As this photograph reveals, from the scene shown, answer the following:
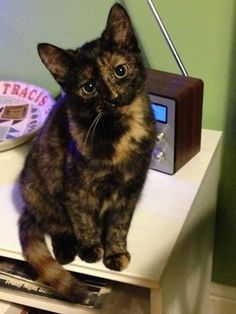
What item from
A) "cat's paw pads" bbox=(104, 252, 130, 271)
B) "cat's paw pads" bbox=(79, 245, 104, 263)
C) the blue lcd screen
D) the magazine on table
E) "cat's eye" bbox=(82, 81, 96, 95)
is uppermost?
"cat's eye" bbox=(82, 81, 96, 95)

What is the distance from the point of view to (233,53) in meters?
1.12

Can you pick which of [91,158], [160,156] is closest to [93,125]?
[91,158]

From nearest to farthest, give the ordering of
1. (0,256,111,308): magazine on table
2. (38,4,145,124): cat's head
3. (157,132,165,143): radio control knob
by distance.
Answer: (38,4,145,124): cat's head → (0,256,111,308): magazine on table → (157,132,165,143): radio control knob

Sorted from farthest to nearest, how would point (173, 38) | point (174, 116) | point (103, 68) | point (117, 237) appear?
point (173, 38), point (174, 116), point (117, 237), point (103, 68)

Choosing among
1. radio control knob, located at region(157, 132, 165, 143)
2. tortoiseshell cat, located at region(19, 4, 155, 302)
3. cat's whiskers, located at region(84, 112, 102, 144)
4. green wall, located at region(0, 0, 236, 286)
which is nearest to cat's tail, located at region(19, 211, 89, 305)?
Answer: tortoiseshell cat, located at region(19, 4, 155, 302)

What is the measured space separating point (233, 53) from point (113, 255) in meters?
0.54

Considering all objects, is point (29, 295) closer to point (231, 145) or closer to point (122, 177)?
point (122, 177)

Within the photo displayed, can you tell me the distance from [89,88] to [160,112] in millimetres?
262

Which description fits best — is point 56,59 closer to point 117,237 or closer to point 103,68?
point 103,68

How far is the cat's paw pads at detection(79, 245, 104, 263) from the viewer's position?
87 centimetres

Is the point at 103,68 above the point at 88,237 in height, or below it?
above

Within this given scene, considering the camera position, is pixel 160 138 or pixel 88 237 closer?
pixel 88 237

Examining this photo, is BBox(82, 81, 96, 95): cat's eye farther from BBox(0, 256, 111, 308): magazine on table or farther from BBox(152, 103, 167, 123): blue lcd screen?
BBox(0, 256, 111, 308): magazine on table

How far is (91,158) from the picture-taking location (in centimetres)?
85
